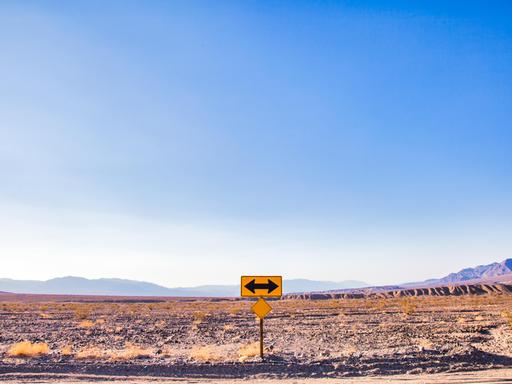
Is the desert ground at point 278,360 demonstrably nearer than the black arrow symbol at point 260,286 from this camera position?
Yes

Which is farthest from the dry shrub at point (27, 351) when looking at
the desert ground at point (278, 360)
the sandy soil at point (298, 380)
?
the sandy soil at point (298, 380)

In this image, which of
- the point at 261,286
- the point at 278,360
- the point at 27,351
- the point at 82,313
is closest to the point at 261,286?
the point at 261,286

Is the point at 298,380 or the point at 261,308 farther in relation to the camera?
the point at 261,308

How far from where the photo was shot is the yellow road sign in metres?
14.8

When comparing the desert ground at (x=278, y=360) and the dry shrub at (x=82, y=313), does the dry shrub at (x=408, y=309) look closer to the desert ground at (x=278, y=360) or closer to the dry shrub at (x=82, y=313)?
the desert ground at (x=278, y=360)

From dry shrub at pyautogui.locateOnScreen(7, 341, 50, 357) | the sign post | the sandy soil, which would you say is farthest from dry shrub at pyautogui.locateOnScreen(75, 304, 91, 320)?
the sign post

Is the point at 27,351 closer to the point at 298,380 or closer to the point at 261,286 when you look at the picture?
the point at 261,286

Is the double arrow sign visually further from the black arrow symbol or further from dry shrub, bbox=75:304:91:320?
dry shrub, bbox=75:304:91:320

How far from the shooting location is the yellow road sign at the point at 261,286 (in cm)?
1477

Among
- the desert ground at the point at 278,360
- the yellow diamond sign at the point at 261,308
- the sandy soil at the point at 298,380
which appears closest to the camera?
the sandy soil at the point at 298,380

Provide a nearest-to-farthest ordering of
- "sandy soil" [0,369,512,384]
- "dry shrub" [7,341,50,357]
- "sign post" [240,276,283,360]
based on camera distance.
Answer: "sandy soil" [0,369,512,384] → "sign post" [240,276,283,360] → "dry shrub" [7,341,50,357]

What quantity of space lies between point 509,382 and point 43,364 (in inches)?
499

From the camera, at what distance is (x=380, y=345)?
1877 centimetres

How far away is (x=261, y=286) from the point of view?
1485 centimetres
